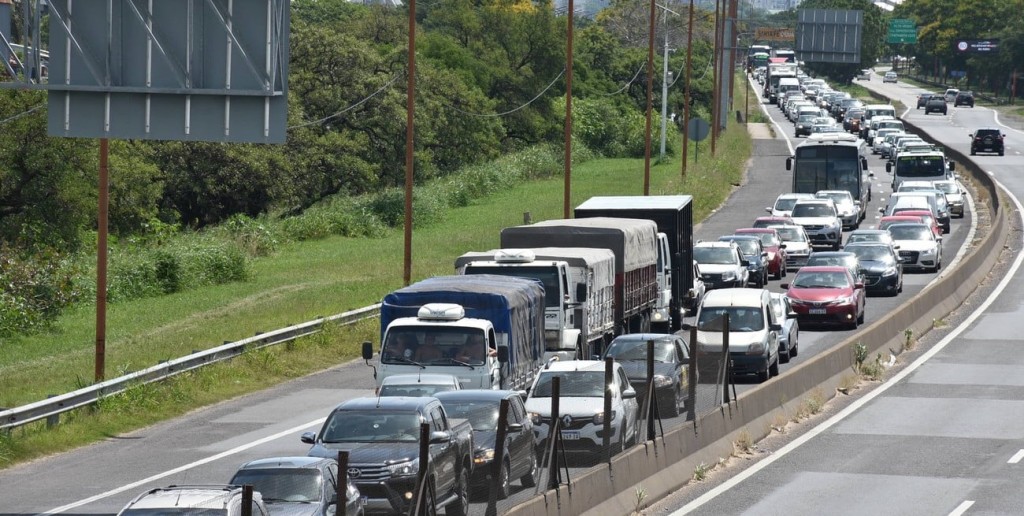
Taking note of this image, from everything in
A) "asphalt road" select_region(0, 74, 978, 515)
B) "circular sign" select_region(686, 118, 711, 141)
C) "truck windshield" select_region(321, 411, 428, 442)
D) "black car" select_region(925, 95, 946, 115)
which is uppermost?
"black car" select_region(925, 95, 946, 115)

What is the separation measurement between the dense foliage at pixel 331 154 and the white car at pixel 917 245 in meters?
20.8

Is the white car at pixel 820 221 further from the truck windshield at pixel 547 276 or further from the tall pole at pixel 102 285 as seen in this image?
the tall pole at pixel 102 285

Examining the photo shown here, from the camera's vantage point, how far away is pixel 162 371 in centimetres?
2753

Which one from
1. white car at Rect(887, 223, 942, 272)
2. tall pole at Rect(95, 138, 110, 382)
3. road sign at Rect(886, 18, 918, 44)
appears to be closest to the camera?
tall pole at Rect(95, 138, 110, 382)

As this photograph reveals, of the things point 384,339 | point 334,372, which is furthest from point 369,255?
point 384,339

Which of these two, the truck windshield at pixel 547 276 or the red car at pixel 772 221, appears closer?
the truck windshield at pixel 547 276

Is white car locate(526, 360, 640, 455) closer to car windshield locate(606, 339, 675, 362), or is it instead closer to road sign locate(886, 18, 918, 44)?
car windshield locate(606, 339, 675, 362)

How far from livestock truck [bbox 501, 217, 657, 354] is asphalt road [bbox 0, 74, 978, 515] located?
10.4ft

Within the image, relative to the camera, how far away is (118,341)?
35.6 m

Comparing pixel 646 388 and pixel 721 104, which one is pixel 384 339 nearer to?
pixel 646 388

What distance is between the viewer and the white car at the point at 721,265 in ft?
137

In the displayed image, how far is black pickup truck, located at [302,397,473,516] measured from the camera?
16125 millimetres

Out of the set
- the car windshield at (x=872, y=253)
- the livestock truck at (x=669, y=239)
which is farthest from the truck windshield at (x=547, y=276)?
the car windshield at (x=872, y=253)

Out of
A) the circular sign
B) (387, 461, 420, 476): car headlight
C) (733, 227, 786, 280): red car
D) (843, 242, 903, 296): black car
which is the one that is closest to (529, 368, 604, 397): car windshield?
(387, 461, 420, 476): car headlight
